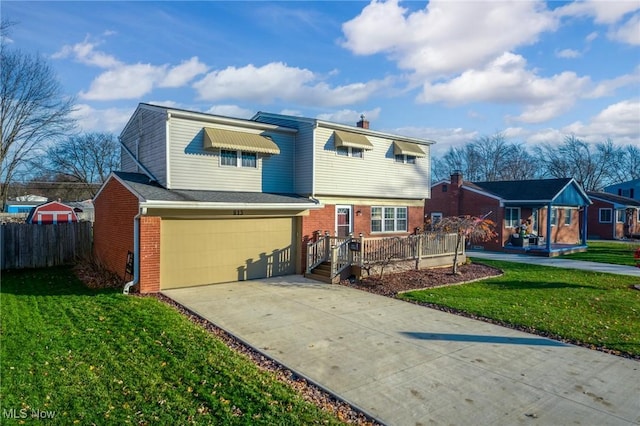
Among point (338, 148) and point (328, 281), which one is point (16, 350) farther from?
point (338, 148)

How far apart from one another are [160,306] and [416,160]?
46.6ft

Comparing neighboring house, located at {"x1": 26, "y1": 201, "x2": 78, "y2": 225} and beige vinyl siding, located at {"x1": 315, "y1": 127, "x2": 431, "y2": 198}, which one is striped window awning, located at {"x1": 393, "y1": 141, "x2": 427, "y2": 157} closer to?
beige vinyl siding, located at {"x1": 315, "y1": 127, "x2": 431, "y2": 198}

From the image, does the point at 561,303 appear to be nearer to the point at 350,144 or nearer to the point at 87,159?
the point at 350,144

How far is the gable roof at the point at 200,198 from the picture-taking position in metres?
11.2

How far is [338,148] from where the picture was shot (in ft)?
53.5

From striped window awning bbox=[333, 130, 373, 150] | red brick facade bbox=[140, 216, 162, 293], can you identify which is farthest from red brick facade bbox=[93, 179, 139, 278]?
striped window awning bbox=[333, 130, 373, 150]

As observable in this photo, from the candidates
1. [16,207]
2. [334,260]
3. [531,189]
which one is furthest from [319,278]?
[16,207]

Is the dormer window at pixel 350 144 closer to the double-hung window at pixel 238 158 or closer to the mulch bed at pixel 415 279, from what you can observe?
the double-hung window at pixel 238 158

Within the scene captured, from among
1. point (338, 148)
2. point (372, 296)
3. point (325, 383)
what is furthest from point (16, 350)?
point (338, 148)

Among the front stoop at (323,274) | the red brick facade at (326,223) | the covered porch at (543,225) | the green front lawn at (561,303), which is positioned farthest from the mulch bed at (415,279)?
the covered porch at (543,225)

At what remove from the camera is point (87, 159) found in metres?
50.4

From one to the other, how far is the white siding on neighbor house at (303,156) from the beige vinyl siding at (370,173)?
0.29 meters

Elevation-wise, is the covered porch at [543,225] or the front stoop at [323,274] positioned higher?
the covered porch at [543,225]

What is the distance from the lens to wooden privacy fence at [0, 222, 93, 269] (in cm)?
1499
